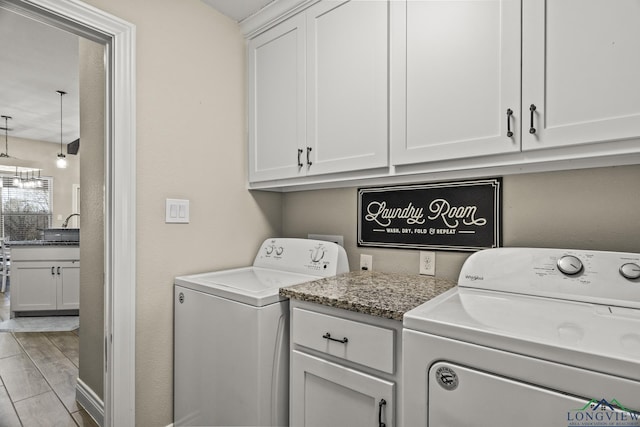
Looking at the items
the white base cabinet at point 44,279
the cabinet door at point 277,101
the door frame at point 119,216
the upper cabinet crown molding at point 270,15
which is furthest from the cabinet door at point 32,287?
the upper cabinet crown molding at point 270,15

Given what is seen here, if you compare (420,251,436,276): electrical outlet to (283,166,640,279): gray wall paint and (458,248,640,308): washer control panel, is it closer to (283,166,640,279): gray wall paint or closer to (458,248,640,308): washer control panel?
(283,166,640,279): gray wall paint

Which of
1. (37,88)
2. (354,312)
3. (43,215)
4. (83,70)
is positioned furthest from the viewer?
(43,215)

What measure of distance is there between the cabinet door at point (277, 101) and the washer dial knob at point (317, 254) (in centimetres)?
42

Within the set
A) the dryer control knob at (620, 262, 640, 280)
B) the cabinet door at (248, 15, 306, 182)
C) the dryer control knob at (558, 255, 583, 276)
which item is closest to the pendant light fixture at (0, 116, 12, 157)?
the cabinet door at (248, 15, 306, 182)

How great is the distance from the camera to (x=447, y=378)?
35.6 inches

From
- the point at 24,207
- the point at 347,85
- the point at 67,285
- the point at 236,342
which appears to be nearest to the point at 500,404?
the point at 236,342

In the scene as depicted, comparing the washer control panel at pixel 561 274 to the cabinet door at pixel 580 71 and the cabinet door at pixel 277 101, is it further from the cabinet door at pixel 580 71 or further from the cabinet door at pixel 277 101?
the cabinet door at pixel 277 101

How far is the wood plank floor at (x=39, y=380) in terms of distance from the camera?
6.50 ft

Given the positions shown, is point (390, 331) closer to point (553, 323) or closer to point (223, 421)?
point (553, 323)

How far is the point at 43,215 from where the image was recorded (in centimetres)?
686

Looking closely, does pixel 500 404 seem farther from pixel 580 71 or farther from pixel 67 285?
pixel 67 285

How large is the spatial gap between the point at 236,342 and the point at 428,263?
3.16ft

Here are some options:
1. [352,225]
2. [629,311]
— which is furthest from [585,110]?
[352,225]

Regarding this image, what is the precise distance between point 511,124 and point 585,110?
201 mm
